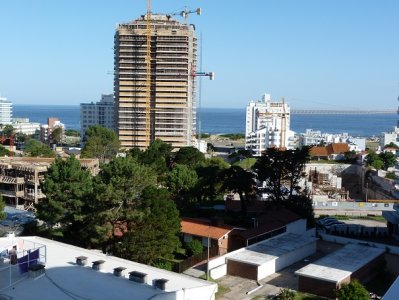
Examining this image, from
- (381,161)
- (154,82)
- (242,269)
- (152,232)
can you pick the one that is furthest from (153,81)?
(152,232)

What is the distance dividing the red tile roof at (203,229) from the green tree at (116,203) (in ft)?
11.7

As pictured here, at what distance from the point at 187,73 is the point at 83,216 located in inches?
1832

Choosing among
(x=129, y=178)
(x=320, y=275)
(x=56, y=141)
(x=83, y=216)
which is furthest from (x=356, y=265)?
(x=56, y=141)

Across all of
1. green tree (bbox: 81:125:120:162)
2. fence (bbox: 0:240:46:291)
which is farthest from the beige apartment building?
fence (bbox: 0:240:46:291)

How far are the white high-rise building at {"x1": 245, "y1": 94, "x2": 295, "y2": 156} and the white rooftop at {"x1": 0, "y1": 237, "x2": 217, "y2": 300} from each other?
5275 centimetres

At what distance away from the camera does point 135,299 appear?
13.1 metres

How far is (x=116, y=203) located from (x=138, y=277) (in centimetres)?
745

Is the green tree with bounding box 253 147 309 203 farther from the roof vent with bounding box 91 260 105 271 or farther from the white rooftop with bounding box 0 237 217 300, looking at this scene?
the roof vent with bounding box 91 260 105 271

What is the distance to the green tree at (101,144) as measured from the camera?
55119 millimetres

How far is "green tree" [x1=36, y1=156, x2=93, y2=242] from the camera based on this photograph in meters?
23.5

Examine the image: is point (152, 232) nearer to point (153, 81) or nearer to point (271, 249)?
point (271, 249)

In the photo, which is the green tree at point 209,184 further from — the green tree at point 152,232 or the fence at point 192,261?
the green tree at point 152,232

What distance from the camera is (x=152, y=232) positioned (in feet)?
65.5

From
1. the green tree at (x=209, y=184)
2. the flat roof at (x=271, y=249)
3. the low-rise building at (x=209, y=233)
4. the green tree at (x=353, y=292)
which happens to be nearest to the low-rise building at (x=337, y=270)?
the green tree at (x=353, y=292)
